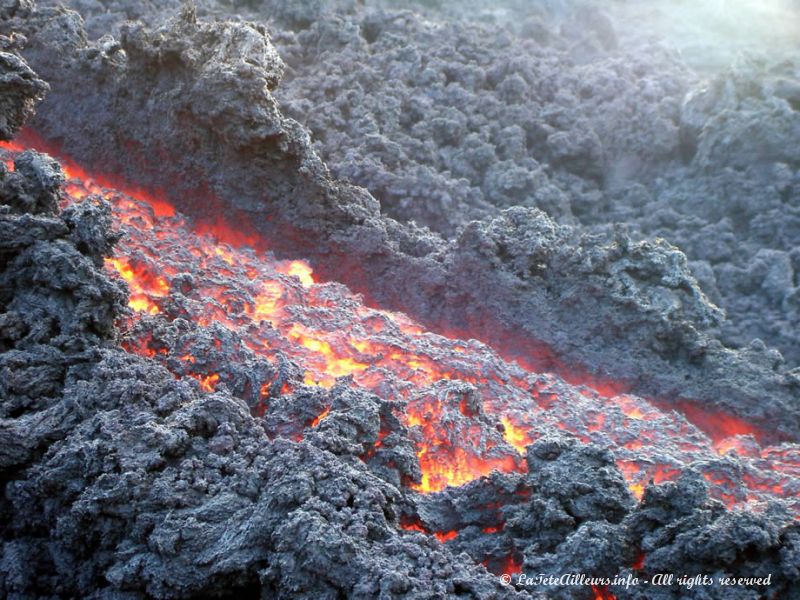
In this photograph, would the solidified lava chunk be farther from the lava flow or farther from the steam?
the steam

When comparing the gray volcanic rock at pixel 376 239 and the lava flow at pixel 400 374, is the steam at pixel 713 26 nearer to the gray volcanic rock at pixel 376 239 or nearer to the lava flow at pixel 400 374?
the gray volcanic rock at pixel 376 239

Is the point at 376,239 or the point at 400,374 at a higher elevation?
the point at 376,239

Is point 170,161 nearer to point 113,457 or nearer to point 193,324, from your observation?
point 193,324

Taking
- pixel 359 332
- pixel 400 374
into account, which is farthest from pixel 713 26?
pixel 400 374

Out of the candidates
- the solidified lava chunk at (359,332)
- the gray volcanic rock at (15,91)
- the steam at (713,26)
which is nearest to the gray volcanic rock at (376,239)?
the solidified lava chunk at (359,332)

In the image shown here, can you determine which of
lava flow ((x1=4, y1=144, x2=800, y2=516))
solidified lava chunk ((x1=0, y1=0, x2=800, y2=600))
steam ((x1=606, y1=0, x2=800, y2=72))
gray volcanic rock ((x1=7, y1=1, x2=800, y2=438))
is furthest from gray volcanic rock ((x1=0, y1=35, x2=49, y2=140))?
steam ((x1=606, y1=0, x2=800, y2=72))

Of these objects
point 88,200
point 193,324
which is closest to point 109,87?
point 88,200

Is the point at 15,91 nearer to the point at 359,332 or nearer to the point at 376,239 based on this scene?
the point at 376,239

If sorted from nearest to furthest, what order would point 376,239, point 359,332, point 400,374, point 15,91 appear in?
1. point 400,374
2. point 359,332
3. point 15,91
4. point 376,239
